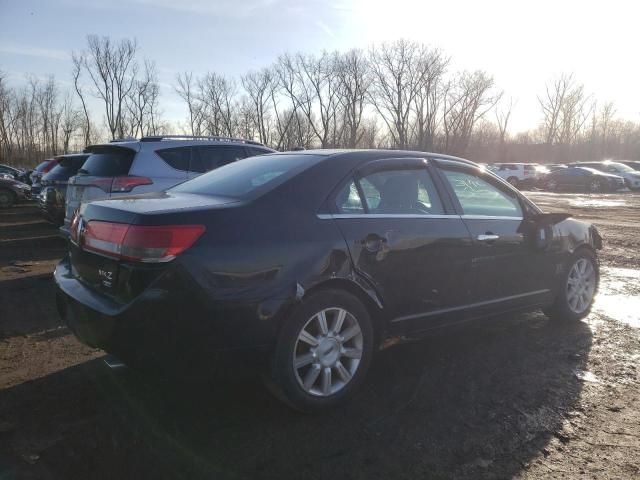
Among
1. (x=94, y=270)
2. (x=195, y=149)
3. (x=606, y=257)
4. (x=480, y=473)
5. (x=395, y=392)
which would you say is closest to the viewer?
(x=480, y=473)

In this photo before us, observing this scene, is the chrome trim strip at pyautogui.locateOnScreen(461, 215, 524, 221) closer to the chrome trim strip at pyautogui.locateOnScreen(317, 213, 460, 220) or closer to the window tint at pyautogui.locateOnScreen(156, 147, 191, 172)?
the chrome trim strip at pyautogui.locateOnScreen(317, 213, 460, 220)

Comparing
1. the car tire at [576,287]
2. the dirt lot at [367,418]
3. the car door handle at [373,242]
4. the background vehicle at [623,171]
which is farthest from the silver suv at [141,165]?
the background vehicle at [623,171]

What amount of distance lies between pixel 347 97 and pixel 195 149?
195ft

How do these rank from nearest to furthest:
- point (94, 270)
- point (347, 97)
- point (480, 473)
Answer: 1. point (480, 473)
2. point (94, 270)
3. point (347, 97)

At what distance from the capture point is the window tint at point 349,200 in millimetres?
3328

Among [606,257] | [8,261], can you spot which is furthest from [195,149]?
[606,257]

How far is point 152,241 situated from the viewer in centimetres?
266

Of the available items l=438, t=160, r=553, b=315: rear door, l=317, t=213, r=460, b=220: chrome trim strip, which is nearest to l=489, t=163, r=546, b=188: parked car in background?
l=438, t=160, r=553, b=315: rear door

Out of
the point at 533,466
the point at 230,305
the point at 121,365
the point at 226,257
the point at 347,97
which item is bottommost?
the point at 533,466

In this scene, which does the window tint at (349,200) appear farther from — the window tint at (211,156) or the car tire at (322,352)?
the window tint at (211,156)

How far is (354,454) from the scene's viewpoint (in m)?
2.66

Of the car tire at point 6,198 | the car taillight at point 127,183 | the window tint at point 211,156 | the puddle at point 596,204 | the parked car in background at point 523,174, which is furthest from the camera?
the parked car in background at point 523,174

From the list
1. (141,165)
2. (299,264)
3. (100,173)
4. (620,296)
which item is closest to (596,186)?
(620,296)

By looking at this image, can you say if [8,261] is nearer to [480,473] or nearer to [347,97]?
[480,473]
